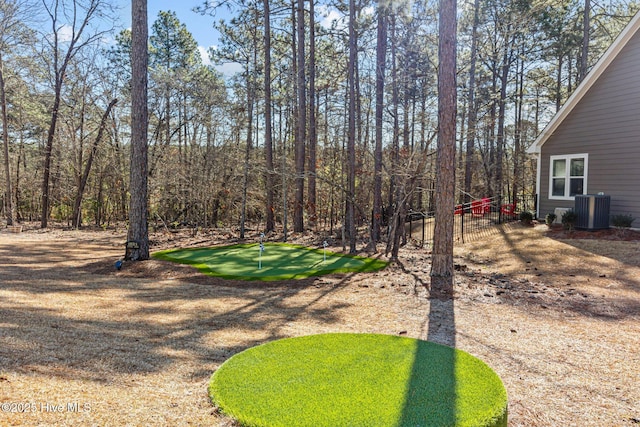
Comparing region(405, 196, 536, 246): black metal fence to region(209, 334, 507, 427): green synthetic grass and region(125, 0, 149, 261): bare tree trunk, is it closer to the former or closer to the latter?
region(125, 0, 149, 261): bare tree trunk

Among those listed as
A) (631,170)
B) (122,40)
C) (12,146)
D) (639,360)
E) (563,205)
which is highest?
(122,40)

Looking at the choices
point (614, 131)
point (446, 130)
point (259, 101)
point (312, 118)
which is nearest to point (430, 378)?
point (446, 130)

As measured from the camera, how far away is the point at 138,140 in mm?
8492

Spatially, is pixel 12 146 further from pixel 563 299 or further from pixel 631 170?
pixel 631 170

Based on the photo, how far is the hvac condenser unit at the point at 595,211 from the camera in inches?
415

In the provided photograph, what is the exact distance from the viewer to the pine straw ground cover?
2.76m

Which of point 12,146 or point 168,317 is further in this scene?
point 12,146

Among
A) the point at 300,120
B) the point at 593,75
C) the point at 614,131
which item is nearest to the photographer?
the point at 614,131

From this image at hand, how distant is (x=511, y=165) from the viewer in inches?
982

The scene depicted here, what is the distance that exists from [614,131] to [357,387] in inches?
460

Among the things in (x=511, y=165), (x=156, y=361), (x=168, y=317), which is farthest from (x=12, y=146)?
(x=511, y=165)

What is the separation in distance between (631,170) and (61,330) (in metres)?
12.7

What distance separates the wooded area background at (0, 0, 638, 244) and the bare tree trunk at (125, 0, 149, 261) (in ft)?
14.0

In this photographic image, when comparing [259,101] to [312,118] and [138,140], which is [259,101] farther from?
[138,140]
